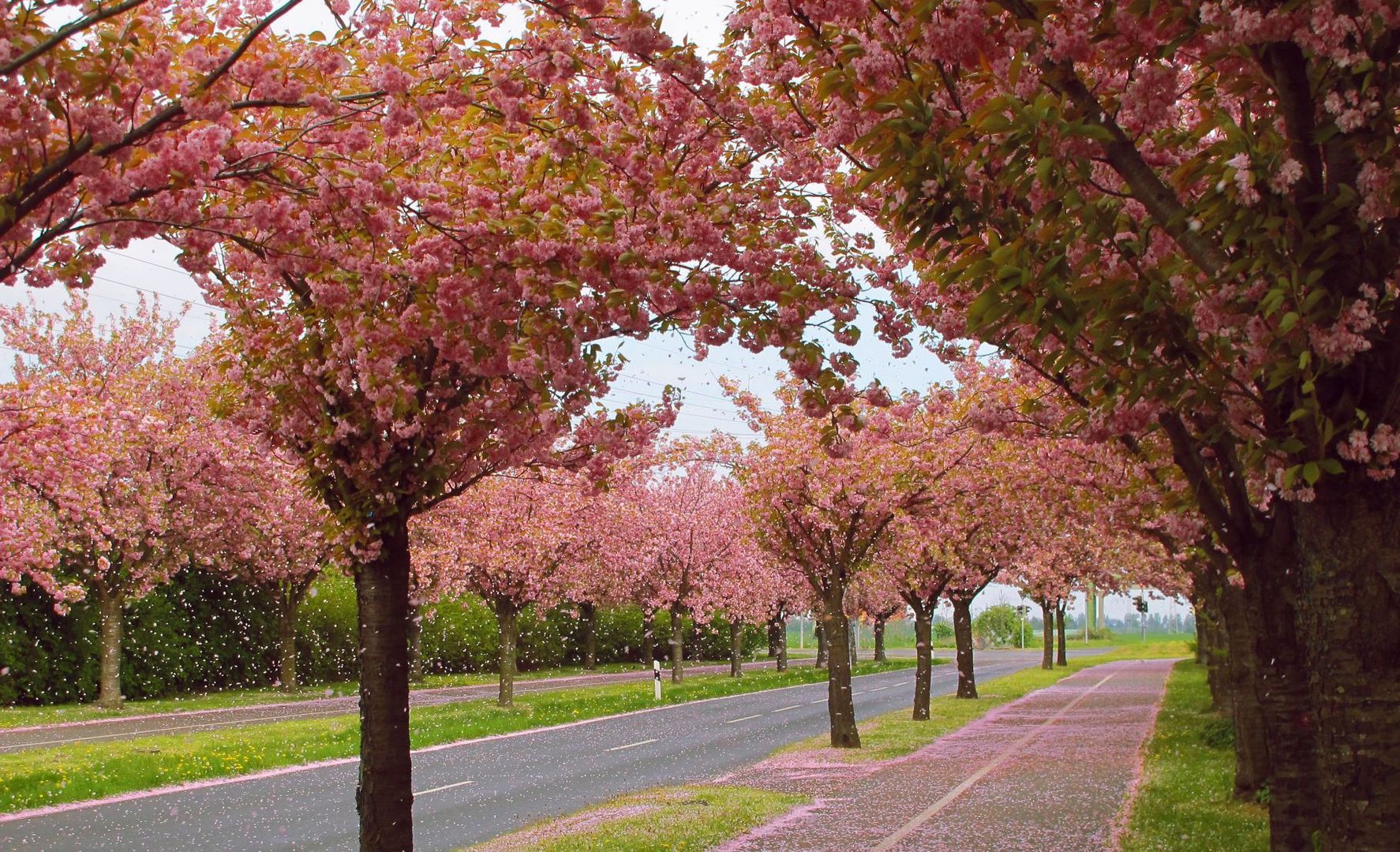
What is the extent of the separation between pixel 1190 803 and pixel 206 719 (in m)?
24.7

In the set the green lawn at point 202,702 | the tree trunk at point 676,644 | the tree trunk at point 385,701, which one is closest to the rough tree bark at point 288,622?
the green lawn at point 202,702

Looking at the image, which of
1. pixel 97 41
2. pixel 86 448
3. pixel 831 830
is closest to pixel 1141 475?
pixel 831 830

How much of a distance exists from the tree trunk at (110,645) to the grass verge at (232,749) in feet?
26.7

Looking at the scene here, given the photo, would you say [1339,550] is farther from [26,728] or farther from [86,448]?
[26,728]

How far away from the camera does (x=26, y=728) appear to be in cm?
2584

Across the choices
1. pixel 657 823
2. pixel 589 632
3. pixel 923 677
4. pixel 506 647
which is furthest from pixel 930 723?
pixel 589 632

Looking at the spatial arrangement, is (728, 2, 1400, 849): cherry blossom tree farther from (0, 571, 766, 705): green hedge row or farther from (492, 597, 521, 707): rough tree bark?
(0, 571, 766, 705): green hedge row

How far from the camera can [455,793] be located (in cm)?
1661

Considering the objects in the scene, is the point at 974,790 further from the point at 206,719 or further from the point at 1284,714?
the point at 206,719

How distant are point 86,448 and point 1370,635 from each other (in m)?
19.7

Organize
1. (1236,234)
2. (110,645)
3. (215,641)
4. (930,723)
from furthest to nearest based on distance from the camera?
(215,641) < (110,645) < (930,723) < (1236,234)

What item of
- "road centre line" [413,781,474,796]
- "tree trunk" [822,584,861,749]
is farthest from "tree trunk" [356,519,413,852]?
"tree trunk" [822,584,861,749]

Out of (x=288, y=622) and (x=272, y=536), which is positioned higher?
(x=272, y=536)

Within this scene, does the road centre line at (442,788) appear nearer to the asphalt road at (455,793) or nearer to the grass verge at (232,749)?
the asphalt road at (455,793)
